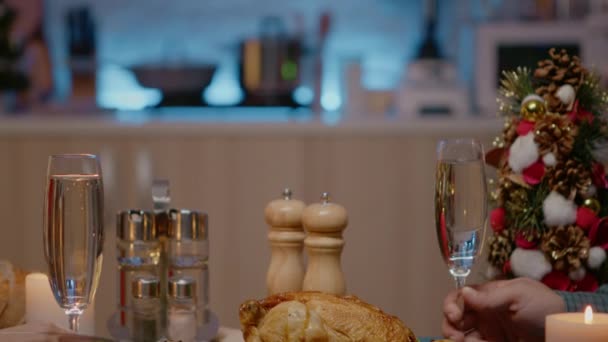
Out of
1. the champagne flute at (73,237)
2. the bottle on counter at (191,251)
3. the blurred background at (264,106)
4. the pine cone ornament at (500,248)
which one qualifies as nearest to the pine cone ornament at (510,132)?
the pine cone ornament at (500,248)

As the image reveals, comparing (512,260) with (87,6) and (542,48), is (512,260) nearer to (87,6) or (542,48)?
(542,48)

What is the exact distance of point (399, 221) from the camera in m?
2.35

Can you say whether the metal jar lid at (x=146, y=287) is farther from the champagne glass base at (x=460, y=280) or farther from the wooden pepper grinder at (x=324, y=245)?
the champagne glass base at (x=460, y=280)

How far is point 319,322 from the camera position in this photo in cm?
69

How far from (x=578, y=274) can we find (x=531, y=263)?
6 cm

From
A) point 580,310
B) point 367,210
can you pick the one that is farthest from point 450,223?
point 367,210

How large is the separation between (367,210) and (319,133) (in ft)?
0.73

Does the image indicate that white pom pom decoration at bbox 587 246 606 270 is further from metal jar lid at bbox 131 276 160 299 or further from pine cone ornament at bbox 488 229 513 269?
metal jar lid at bbox 131 276 160 299

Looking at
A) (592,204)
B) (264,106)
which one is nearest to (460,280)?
(592,204)

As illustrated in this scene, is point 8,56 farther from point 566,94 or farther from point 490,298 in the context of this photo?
point 490,298

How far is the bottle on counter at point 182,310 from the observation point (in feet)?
3.00

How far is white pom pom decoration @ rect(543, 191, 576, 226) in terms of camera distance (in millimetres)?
1025

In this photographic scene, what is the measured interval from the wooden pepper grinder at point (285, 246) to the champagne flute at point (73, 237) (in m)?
0.22

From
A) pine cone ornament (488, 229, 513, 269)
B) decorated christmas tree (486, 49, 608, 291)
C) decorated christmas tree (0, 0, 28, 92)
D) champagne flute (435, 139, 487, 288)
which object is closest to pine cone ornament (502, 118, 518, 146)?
decorated christmas tree (486, 49, 608, 291)
